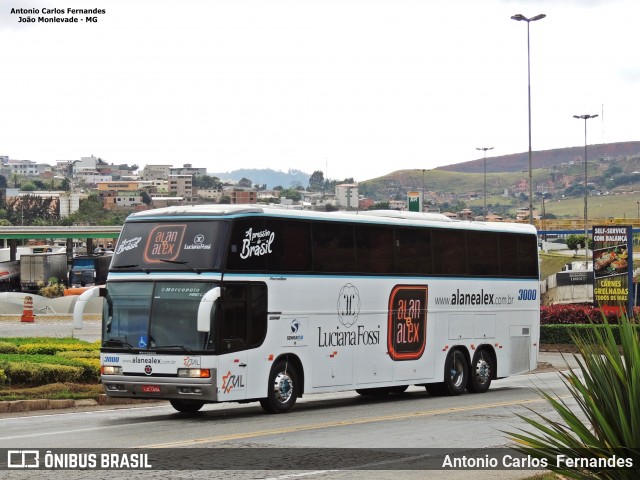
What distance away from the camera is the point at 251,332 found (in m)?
18.3

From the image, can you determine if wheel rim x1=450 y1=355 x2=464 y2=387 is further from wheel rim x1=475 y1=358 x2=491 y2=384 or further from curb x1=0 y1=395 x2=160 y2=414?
curb x1=0 y1=395 x2=160 y2=414

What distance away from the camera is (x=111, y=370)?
18000 millimetres

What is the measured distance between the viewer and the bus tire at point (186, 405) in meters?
19.1

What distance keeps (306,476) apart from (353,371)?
30.6 feet

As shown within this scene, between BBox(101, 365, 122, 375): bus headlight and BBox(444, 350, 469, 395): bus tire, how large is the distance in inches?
324

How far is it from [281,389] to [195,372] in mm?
2067

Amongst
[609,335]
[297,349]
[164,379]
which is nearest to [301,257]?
[297,349]

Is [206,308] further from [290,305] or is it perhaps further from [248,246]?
[290,305]

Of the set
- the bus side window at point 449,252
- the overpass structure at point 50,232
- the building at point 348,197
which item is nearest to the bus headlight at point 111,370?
the bus side window at point 449,252

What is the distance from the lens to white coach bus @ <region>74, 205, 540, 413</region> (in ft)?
57.9

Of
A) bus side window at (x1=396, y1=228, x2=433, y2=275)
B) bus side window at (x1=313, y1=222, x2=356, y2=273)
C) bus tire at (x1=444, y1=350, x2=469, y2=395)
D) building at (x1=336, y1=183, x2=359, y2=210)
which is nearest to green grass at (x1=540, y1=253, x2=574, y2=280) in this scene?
building at (x1=336, y1=183, x2=359, y2=210)

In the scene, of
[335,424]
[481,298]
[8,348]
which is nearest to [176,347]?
[335,424]

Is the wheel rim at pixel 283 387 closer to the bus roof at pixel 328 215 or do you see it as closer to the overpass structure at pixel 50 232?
the bus roof at pixel 328 215

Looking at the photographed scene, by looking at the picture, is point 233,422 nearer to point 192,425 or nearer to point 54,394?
point 192,425
